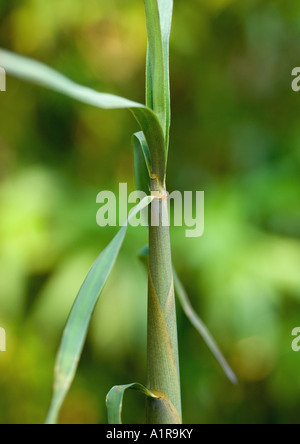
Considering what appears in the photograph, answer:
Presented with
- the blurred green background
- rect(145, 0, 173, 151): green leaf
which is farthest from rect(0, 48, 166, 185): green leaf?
the blurred green background

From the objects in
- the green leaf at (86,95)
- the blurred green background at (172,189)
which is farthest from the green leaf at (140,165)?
the blurred green background at (172,189)

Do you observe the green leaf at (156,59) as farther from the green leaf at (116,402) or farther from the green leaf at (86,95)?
the green leaf at (116,402)

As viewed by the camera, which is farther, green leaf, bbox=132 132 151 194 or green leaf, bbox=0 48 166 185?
green leaf, bbox=132 132 151 194

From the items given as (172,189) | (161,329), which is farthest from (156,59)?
(172,189)

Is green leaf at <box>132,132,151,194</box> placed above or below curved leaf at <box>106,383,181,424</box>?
above

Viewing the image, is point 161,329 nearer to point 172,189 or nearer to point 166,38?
point 166,38

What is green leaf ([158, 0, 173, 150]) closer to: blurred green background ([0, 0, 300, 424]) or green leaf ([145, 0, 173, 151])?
green leaf ([145, 0, 173, 151])
